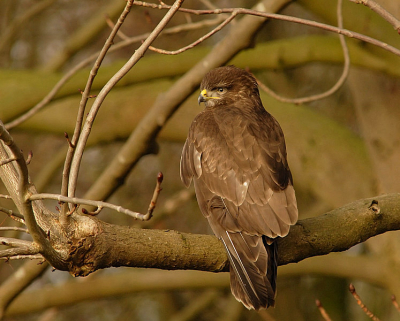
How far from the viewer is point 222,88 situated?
5277mm

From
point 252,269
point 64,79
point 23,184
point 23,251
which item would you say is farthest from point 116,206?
point 64,79

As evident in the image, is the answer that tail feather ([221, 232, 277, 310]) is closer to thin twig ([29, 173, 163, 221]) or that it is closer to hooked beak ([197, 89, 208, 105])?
thin twig ([29, 173, 163, 221])

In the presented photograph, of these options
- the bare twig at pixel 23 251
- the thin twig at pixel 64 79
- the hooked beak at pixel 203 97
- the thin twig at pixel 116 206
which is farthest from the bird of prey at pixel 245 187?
the thin twig at pixel 116 206

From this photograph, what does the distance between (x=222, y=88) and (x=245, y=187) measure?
1437 mm

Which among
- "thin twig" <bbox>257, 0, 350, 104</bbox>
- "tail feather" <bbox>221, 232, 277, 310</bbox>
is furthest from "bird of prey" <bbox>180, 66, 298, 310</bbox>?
"thin twig" <bbox>257, 0, 350, 104</bbox>

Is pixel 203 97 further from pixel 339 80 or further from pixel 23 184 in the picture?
pixel 23 184

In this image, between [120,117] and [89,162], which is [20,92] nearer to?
[120,117]

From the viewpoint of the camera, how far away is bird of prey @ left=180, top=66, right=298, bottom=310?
3727 mm

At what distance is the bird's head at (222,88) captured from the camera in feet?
17.3

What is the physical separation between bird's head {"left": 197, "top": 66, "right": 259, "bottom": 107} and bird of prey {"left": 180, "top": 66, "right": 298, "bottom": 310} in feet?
0.56

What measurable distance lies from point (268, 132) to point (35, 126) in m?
3.42

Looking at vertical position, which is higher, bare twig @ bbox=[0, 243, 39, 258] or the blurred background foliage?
bare twig @ bbox=[0, 243, 39, 258]

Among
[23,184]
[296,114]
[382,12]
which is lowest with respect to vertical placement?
[296,114]

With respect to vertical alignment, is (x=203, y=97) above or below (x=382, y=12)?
below
